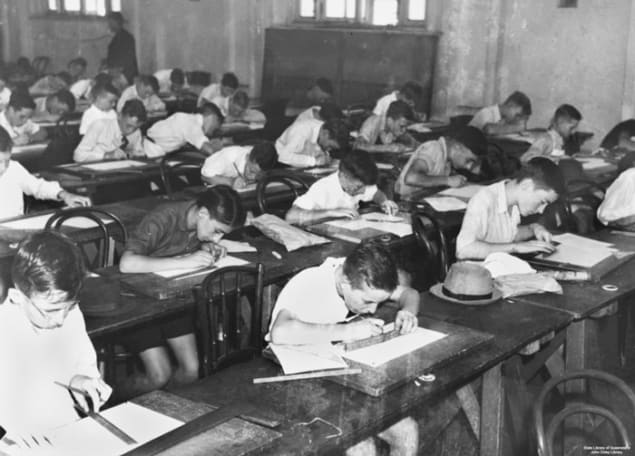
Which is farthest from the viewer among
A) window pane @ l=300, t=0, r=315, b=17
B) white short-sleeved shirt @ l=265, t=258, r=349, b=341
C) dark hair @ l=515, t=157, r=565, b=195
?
window pane @ l=300, t=0, r=315, b=17

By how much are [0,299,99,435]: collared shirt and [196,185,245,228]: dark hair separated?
964mm

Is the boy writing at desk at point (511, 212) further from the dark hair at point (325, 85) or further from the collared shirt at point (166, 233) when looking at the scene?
the dark hair at point (325, 85)

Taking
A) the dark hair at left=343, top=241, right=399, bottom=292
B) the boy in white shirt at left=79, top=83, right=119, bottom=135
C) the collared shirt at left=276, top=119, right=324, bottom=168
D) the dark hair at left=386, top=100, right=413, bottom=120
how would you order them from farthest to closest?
the dark hair at left=386, top=100, right=413, bottom=120, the boy in white shirt at left=79, top=83, right=119, bottom=135, the collared shirt at left=276, top=119, right=324, bottom=168, the dark hair at left=343, top=241, right=399, bottom=292

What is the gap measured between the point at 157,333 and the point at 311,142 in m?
3.64

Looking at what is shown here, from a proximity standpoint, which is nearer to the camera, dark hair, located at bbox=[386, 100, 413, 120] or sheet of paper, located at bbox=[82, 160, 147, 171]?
sheet of paper, located at bbox=[82, 160, 147, 171]

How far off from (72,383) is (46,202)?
9.85 ft

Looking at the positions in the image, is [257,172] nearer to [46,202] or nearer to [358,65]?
[46,202]

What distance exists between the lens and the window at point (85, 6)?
9453 mm

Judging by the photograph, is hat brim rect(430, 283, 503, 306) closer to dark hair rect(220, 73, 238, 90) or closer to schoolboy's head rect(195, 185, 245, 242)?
schoolboy's head rect(195, 185, 245, 242)

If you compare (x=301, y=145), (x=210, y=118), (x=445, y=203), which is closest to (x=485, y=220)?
(x=445, y=203)

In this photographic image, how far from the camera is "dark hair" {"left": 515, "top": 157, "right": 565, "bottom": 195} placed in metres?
3.71

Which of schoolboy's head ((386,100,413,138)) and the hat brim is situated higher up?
schoolboy's head ((386,100,413,138))

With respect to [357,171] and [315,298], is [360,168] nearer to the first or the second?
[357,171]

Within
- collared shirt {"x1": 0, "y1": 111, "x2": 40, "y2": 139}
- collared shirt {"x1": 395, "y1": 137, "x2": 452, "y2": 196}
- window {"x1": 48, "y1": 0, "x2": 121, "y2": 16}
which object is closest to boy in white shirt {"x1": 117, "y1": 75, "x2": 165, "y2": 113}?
window {"x1": 48, "y1": 0, "x2": 121, "y2": 16}
